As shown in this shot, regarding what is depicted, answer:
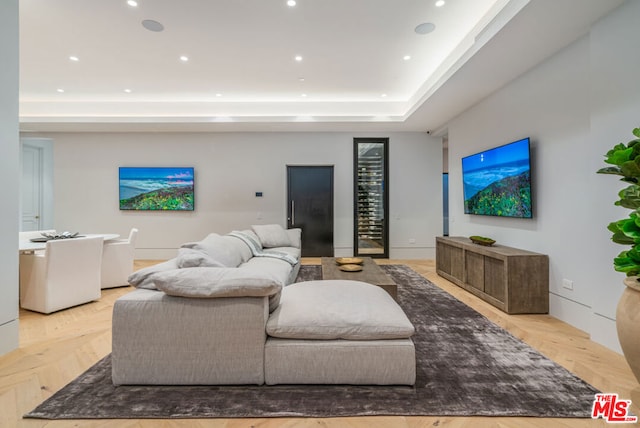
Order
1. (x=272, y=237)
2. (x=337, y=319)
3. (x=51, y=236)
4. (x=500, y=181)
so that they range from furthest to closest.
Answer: (x=272, y=237)
(x=51, y=236)
(x=500, y=181)
(x=337, y=319)

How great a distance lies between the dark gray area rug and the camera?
5.03 ft

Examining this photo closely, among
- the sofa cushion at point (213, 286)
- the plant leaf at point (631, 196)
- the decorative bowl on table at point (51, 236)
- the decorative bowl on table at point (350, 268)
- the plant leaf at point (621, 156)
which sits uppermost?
the plant leaf at point (621, 156)

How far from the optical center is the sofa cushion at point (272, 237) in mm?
4742

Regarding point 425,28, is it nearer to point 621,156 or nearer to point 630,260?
point 621,156

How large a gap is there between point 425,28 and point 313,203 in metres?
3.82

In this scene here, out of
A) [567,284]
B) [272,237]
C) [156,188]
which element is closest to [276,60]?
[272,237]

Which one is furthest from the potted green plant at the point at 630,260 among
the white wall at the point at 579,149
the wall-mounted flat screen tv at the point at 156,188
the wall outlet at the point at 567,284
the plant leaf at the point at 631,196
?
the wall-mounted flat screen tv at the point at 156,188

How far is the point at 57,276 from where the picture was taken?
310cm

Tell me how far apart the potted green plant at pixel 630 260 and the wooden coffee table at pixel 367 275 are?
4.97 feet

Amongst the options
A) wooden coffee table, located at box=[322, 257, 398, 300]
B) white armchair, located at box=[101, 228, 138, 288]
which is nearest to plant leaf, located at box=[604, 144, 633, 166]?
wooden coffee table, located at box=[322, 257, 398, 300]

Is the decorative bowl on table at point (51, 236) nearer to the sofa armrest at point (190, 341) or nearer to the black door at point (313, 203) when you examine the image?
the sofa armrest at point (190, 341)

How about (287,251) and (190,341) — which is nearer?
(190,341)

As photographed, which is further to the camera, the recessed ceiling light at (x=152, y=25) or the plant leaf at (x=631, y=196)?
the recessed ceiling light at (x=152, y=25)

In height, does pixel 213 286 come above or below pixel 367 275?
above
